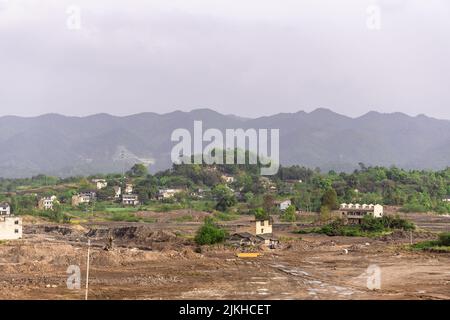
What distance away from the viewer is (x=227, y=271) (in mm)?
33344

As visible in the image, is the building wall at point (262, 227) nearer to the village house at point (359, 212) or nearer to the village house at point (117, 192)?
the village house at point (359, 212)

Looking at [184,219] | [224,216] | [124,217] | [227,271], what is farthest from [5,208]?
[227,271]

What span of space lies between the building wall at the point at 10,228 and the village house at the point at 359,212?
29002 mm

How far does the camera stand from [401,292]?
27.0 metres

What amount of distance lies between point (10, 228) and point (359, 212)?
31731 millimetres

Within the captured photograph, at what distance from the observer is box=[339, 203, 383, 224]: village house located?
64.6 metres

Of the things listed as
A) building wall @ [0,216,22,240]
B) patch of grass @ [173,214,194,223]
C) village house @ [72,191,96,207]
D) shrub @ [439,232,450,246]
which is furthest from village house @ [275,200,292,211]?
building wall @ [0,216,22,240]

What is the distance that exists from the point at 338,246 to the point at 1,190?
82.4 m

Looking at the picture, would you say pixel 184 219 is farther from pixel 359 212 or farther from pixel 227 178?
pixel 227 178
